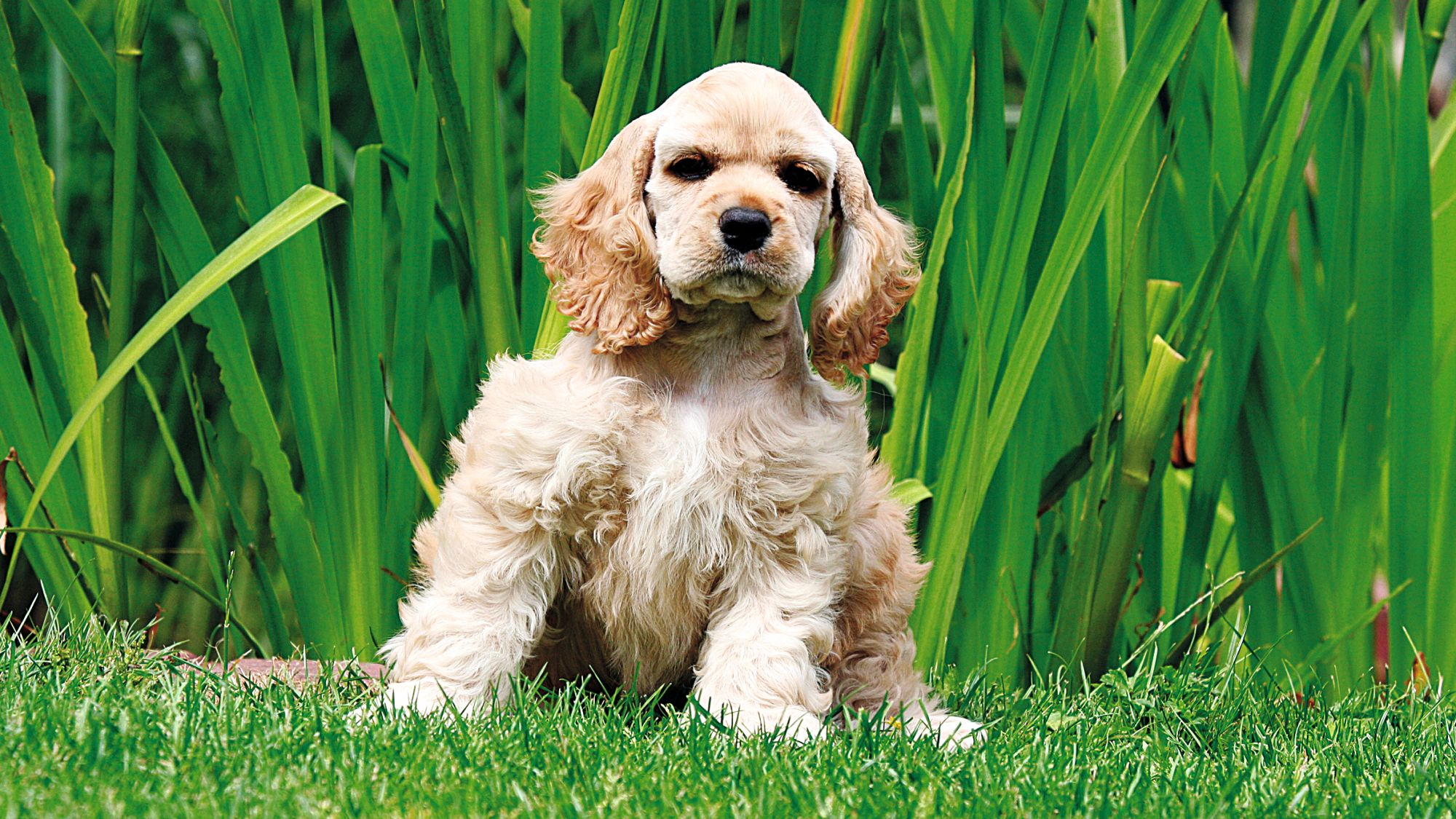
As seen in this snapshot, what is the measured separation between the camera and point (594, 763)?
6.75 ft

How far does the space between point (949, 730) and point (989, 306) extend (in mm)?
981

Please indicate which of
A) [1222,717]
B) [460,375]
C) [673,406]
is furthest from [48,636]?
[1222,717]

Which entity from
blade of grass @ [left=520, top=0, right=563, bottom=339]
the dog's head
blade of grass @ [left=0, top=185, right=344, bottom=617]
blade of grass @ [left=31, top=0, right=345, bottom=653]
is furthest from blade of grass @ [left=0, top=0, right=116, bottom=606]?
the dog's head

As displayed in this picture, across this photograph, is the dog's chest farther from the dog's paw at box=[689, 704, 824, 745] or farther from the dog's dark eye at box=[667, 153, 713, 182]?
the dog's dark eye at box=[667, 153, 713, 182]

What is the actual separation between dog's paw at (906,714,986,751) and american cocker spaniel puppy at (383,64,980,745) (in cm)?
2

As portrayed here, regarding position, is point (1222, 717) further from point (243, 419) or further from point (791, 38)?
point (791, 38)

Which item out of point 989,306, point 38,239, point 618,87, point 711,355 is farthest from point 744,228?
point 38,239

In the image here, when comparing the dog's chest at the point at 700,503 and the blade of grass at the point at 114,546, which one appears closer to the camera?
the dog's chest at the point at 700,503

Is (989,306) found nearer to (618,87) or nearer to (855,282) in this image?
(855,282)

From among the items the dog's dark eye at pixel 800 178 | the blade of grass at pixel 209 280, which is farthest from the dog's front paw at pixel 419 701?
the dog's dark eye at pixel 800 178

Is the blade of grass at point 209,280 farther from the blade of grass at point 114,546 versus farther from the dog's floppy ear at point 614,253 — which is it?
the dog's floppy ear at point 614,253

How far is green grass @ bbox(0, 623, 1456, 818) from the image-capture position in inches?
72.4

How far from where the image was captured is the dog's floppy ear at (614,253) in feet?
8.04

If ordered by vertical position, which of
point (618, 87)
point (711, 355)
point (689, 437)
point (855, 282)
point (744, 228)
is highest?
point (618, 87)
